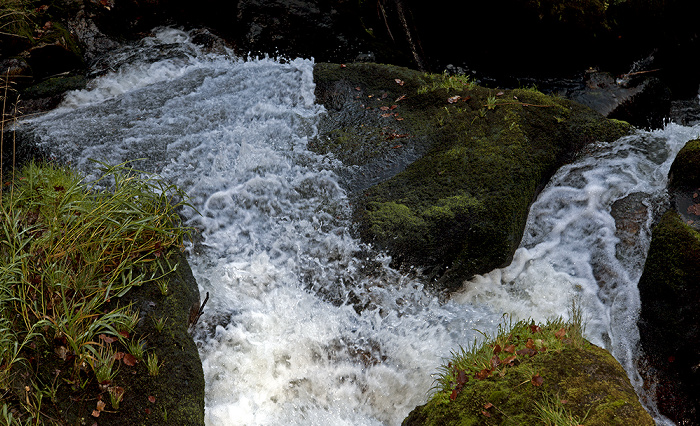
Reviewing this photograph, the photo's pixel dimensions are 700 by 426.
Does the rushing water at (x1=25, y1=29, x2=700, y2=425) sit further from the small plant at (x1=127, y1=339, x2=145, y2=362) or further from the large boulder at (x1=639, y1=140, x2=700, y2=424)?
the small plant at (x1=127, y1=339, x2=145, y2=362)

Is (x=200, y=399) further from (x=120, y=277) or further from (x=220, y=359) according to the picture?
(x=120, y=277)

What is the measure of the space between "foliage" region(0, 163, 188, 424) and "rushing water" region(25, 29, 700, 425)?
0.93 m

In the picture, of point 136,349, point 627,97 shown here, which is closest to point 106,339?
point 136,349

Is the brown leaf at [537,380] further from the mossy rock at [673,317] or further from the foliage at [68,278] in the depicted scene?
the foliage at [68,278]

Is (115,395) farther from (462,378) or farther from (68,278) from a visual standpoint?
(462,378)

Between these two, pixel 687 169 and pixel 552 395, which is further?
pixel 687 169

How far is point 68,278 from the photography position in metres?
3.50

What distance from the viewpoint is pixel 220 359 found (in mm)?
4227

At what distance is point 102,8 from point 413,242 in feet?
27.1

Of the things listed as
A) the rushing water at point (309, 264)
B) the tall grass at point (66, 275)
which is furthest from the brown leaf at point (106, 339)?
the rushing water at point (309, 264)

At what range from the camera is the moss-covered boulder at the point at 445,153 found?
500 centimetres

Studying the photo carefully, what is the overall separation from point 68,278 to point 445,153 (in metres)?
4.53

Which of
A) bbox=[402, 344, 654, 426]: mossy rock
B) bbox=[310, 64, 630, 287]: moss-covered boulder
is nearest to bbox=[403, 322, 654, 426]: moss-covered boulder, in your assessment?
bbox=[402, 344, 654, 426]: mossy rock

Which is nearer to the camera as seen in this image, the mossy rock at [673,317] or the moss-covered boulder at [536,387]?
the moss-covered boulder at [536,387]
